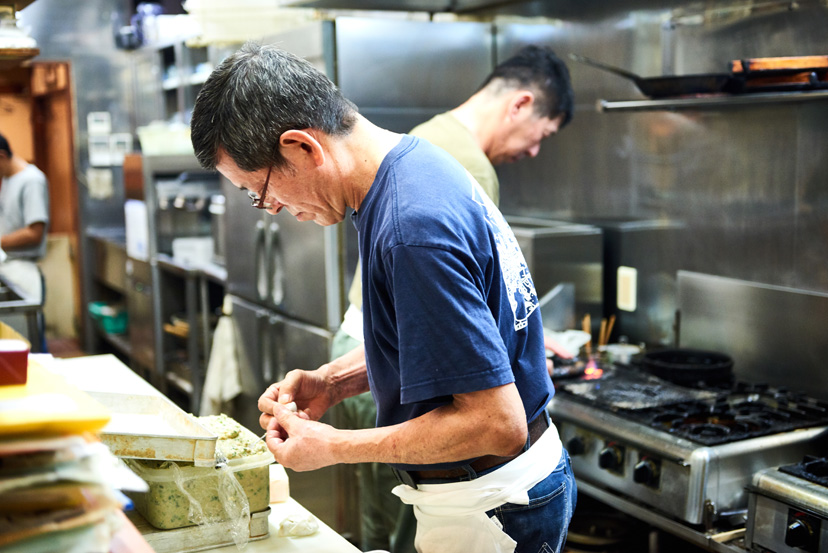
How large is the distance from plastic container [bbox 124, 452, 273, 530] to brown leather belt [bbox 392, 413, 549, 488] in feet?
1.00

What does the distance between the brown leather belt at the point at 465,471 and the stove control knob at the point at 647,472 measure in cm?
84

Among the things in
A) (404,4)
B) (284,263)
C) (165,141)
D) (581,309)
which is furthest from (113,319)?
(581,309)

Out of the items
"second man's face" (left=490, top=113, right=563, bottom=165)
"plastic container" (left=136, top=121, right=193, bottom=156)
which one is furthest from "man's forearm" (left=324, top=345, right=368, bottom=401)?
"plastic container" (left=136, top=121, right=193, bottom=156)

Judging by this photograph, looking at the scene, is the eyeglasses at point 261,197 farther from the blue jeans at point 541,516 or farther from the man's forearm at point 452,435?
the blue jeans at point 541,516

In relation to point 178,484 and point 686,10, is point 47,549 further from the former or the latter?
point 686,10

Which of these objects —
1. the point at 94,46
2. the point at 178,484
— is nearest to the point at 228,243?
the point at 178,484

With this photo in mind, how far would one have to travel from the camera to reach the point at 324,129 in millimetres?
1469

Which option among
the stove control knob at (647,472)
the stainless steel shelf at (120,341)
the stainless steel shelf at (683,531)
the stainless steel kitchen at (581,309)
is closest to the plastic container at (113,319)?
the stainless steel shelf at (120,341)

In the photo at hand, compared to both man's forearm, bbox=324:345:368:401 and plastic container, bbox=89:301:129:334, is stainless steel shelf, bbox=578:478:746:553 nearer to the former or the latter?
man's forearm, bbox=324:345:368:401

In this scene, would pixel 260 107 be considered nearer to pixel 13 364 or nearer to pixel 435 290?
pixel 435 290

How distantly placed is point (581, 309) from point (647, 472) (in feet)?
3.96

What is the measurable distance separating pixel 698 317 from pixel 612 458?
2.90 feet

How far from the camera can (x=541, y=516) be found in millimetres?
1695

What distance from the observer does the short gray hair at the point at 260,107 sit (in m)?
1.42
